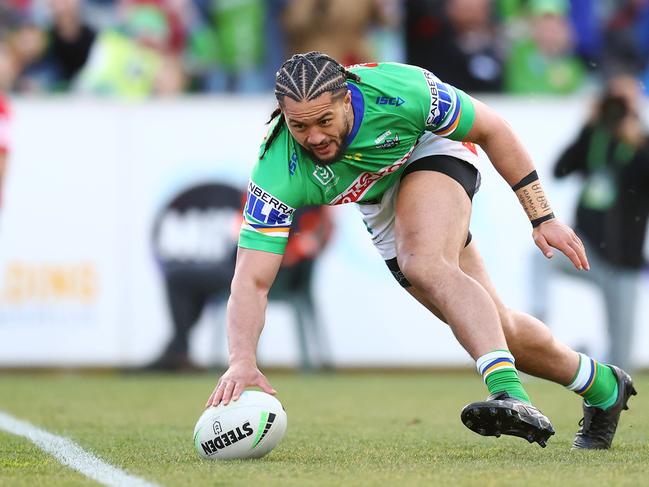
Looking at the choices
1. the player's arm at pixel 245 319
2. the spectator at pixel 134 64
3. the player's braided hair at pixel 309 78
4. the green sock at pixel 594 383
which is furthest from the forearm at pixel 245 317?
the spectator at pixel 134 64

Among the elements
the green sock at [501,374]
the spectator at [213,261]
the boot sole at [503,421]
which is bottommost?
the spectator at [213,261]

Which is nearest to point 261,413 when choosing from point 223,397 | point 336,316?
point 223,397

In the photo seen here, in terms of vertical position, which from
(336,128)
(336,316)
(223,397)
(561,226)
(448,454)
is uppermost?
(336,128)

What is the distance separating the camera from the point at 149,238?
1155 centimetres

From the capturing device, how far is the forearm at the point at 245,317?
207 inches

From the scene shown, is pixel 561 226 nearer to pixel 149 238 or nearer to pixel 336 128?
pixel 336 128

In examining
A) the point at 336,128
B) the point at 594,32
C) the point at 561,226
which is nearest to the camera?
the point at 336,128

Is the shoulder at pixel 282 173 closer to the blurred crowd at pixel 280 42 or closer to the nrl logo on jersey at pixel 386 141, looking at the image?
the nrl logo on jersey at pixel 386 141

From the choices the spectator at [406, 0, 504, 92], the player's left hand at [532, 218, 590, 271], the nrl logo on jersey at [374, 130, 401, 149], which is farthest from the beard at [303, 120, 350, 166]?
the spectator at [406, 0, 504, 92]

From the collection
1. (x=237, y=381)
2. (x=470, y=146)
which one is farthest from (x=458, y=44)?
(x=237, y=381)

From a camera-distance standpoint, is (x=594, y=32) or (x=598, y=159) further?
(x=594, y=32)

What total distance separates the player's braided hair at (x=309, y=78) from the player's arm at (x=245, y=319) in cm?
66

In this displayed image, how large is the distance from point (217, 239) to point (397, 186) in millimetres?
5847

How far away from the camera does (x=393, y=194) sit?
19.2 ft
